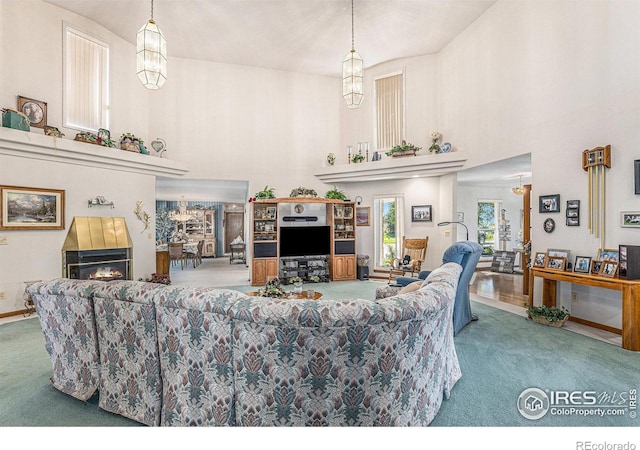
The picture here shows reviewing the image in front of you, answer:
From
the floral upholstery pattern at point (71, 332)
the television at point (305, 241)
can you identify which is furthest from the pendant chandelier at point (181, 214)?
the floral upholstery pattern at point (71, 332)

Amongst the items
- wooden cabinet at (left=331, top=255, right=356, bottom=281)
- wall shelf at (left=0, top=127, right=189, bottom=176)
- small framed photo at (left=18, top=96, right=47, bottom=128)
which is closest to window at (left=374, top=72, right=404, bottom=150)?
wooden cabinet at (left=331, top=255, right=356, bottom=281)

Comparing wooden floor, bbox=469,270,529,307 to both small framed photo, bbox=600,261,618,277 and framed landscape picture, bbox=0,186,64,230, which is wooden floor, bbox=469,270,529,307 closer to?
small framed photo, bbox=600,261,618,277

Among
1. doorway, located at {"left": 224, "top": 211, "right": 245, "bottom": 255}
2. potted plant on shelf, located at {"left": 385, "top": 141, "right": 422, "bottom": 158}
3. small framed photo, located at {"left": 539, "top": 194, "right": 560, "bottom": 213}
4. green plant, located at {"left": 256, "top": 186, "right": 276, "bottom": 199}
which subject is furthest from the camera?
doorway, located at {"left": 224, "top": 211, "right": 245, "bottom": 255}

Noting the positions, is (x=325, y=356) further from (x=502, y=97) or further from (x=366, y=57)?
(x=366, y=57)

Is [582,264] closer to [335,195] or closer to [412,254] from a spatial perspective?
[412,254]

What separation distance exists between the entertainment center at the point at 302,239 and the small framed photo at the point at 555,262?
4041mm

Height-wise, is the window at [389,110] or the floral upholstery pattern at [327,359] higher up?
the window at [389,110]

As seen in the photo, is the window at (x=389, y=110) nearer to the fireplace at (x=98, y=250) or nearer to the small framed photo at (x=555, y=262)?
the small framed photo at (x=555, y=262)

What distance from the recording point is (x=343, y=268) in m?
7.34

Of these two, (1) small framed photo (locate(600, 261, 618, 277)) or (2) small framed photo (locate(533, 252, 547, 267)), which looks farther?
(2) small framed photo (locate(533, 252, 547, 267))

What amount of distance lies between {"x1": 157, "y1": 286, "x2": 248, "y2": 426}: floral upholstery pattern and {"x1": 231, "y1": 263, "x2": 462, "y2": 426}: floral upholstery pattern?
9cm

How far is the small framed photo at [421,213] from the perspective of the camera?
724 centimetres

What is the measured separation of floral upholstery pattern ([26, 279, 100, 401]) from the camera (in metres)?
2.16
